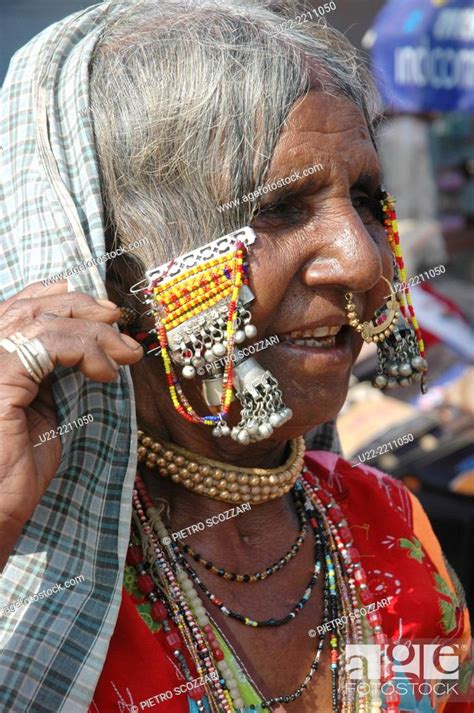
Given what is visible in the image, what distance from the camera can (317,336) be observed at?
189cm

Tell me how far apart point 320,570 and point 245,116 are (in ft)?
3.30

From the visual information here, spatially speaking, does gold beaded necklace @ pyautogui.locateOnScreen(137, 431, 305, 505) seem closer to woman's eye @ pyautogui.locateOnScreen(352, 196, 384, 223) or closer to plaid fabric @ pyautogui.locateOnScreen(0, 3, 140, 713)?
plaid fabric @ pyautogui.locateOnScreen(0, 3, 140, 713)

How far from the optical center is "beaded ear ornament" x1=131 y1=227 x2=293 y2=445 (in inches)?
68.8

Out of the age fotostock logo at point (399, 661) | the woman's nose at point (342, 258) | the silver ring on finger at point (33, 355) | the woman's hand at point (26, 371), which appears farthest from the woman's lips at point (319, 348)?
the age fotostock logo at point (399, 661)

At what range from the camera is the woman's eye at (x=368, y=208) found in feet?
6.51

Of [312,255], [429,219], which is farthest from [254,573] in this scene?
[429,219]

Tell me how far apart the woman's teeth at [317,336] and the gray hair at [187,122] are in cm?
25

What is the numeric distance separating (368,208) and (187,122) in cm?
47

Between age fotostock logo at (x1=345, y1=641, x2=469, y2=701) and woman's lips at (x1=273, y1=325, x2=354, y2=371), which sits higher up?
woman's lips at (x1=273, y1=325, x2=354, y2=371)

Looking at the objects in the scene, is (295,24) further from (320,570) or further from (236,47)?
(320,570)

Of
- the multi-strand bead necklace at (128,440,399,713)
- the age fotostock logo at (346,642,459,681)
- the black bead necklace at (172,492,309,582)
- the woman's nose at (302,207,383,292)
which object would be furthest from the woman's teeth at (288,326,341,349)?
the age fotostock logo at (346,642,459,681)

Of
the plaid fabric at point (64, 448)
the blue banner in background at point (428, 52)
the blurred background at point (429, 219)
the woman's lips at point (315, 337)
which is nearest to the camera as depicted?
the plaid fabric at point (64, 448)

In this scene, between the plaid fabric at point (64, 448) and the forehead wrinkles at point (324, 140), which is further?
the forehead wrinkles at point (324, 140)

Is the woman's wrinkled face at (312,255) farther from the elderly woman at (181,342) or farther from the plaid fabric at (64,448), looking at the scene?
the plaid fabric at (64,448)
